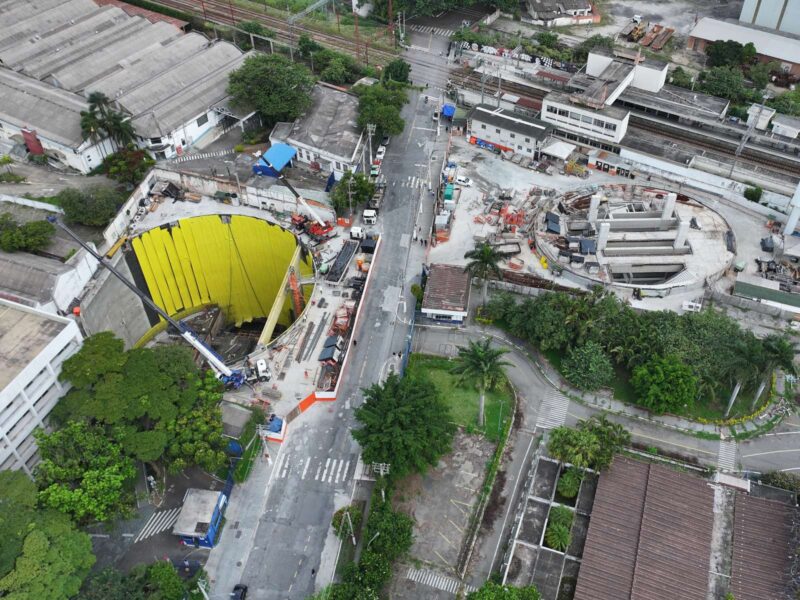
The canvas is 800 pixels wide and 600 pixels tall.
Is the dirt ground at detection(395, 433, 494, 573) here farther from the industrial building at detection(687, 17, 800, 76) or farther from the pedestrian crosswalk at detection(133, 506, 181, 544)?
the industrial building at detection(687, 17, 800, 76)

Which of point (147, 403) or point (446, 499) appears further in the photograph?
point (446, 499)

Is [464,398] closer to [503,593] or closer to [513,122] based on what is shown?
[503,593]

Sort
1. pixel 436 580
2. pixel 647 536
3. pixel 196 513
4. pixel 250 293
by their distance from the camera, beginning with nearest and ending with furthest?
1. pixel 436 580
2. pixel 647 536
3. pixel 196 513
4. pixel 250 293

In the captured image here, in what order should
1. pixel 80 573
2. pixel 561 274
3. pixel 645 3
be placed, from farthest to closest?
pixel 645 3 → pixel 561 274 → pixel 80 573

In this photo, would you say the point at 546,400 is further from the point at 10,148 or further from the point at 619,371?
the point at 10,148

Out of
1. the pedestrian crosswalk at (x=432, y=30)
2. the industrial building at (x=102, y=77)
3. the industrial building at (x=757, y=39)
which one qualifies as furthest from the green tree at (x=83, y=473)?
the industrial building at (x=757, y=39)

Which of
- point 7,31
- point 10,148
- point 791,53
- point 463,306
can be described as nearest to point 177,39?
point 7,31

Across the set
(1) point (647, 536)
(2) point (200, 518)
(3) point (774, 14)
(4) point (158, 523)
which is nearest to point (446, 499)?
(1) point (647, 536)
